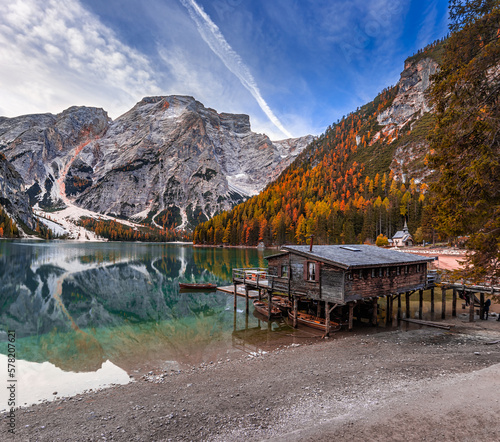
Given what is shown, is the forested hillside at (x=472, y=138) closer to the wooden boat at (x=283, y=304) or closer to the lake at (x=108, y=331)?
the lake at (x=108, y=331)

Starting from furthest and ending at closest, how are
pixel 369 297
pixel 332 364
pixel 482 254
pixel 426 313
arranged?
1. pixel 426 313
2. pixel 369 297
3. pixel 332 364
4. pixel 482 254

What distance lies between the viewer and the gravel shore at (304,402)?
28.8 ft

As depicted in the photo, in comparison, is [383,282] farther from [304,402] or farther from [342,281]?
[304,402]

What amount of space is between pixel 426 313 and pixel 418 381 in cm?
2183

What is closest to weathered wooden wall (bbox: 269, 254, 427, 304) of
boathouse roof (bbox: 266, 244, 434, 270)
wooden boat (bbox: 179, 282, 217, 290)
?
boathouse roof (bbox: 266, 244, 434, 270)

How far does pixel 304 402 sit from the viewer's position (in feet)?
38.6

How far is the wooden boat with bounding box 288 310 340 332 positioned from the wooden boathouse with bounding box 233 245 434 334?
92cm

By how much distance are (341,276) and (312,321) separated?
20.7 ft

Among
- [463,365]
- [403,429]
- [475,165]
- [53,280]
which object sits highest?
[475,165]

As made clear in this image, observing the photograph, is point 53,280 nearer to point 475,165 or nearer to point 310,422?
point 310,422

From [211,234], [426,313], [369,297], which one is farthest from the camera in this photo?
[211,234]

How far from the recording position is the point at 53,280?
5528 cm

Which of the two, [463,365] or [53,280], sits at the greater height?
[463,365]

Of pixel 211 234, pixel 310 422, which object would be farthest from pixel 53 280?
pixel 211 234
